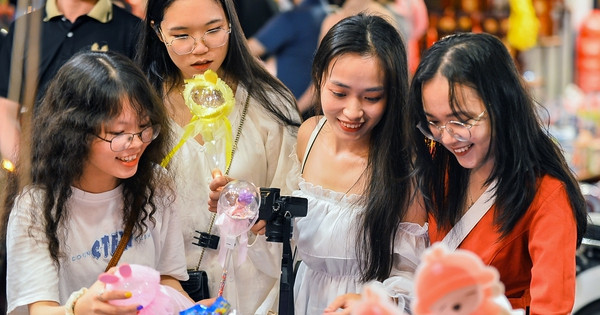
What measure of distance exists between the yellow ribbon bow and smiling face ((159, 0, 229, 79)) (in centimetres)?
11

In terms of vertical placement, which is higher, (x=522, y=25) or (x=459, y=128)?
(x=459, y=128)

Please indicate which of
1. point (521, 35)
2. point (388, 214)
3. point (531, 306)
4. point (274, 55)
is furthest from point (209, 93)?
point (521, 35)

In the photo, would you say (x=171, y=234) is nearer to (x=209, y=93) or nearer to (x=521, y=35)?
(x=209, y=93)

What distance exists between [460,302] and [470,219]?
67 cm

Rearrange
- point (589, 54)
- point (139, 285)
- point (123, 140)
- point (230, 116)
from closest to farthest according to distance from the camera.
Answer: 1. point (139, 285)
2. point (123, 140)
3. point (230, 116)
4. point (589, 54)

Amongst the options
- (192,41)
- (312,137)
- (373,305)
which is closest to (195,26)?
(192,41)

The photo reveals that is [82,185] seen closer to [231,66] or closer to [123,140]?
[123,140]

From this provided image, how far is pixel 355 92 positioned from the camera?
208 cm

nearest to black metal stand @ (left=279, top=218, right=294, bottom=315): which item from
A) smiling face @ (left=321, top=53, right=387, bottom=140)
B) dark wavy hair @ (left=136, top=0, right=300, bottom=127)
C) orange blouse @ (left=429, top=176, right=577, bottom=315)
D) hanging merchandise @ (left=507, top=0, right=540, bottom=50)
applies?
smiling face @ (left=321, top=53, right=387, bottom=140)

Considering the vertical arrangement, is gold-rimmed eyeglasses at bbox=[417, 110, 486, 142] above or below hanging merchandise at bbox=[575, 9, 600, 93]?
above

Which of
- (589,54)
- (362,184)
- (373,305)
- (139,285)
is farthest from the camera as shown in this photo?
(589,54)

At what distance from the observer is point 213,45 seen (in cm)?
231

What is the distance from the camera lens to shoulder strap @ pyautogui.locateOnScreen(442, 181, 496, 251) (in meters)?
1.96

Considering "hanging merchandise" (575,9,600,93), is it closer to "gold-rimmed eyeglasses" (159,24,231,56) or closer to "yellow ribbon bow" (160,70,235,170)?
"gold-rimmed eyeglasses" (159,24,231,56)
